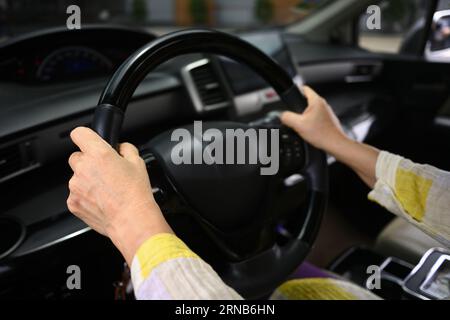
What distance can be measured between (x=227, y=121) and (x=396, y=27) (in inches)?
80.8

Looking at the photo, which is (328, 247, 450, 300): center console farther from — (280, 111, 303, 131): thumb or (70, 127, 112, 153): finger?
(70, 127, 112, 153): finger

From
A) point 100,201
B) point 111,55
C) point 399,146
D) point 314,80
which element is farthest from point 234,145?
point 399,146

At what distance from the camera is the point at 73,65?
153 centimetres

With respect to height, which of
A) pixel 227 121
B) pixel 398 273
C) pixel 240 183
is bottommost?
pixel 398 273

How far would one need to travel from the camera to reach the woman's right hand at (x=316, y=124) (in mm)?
1019

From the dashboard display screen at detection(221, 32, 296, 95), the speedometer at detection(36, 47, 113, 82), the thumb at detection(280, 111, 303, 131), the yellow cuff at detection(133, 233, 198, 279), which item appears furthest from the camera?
the dashboard display screen at detection(221, 32, 296, 95)

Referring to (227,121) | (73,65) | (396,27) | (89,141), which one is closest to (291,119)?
(227,121)

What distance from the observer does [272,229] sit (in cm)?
100

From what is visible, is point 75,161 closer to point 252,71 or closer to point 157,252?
point 157,252

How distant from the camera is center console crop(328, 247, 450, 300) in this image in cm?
91

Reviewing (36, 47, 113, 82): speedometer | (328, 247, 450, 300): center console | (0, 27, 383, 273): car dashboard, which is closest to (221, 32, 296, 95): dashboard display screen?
(0, 27, 383, 273): car dashboard

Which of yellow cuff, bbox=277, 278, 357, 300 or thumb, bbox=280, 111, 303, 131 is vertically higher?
thumb, bbox=280, 111, 303, 131

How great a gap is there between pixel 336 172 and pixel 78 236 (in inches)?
51.6

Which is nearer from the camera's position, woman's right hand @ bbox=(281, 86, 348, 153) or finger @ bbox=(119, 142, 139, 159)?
finger @ bbox=(119, 142, 139, 159)
